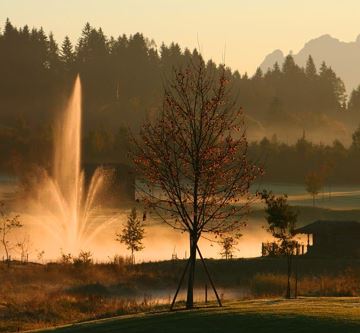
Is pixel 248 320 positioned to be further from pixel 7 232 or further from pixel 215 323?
pixel 7 232

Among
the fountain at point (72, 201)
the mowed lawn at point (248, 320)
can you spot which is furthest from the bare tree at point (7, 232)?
the mowed lawn at point (248, 320)

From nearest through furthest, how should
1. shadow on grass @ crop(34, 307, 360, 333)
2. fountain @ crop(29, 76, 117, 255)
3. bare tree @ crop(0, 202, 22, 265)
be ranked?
shadow on grass @ crop(34, 307, 360, 333) < bare tree @ crop(0, 202, 22, 265) < fountain @ crop(29, 76, 117, 255)

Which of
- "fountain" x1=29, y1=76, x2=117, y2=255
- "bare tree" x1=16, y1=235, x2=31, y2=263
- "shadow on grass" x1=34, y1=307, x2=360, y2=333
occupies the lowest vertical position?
"shadow on grass" x1=34, y1=307, x2=360, y2=333

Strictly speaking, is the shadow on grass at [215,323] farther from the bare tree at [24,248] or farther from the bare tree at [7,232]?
the bare tree at [24,248]

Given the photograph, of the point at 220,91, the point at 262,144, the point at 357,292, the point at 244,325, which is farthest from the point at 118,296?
the point at 262,144

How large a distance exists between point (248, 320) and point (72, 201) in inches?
2923

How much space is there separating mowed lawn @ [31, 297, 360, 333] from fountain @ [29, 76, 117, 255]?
34633 millimetres

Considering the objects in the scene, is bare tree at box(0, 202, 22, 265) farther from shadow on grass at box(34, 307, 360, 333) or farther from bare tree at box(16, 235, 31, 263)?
shadow on grass at box(34, 307, 360, 333)

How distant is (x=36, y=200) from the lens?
128m

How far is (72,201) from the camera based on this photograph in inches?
4080

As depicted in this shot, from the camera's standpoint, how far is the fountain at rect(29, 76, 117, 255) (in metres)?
75.7

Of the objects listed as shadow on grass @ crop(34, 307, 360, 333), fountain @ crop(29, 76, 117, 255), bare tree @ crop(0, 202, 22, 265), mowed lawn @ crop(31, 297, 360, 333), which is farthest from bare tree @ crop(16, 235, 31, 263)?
mowed lawn @ crop(31, 297, 360, 333)

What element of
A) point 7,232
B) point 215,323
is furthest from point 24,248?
point 215,323

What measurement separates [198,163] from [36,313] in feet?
40.2
